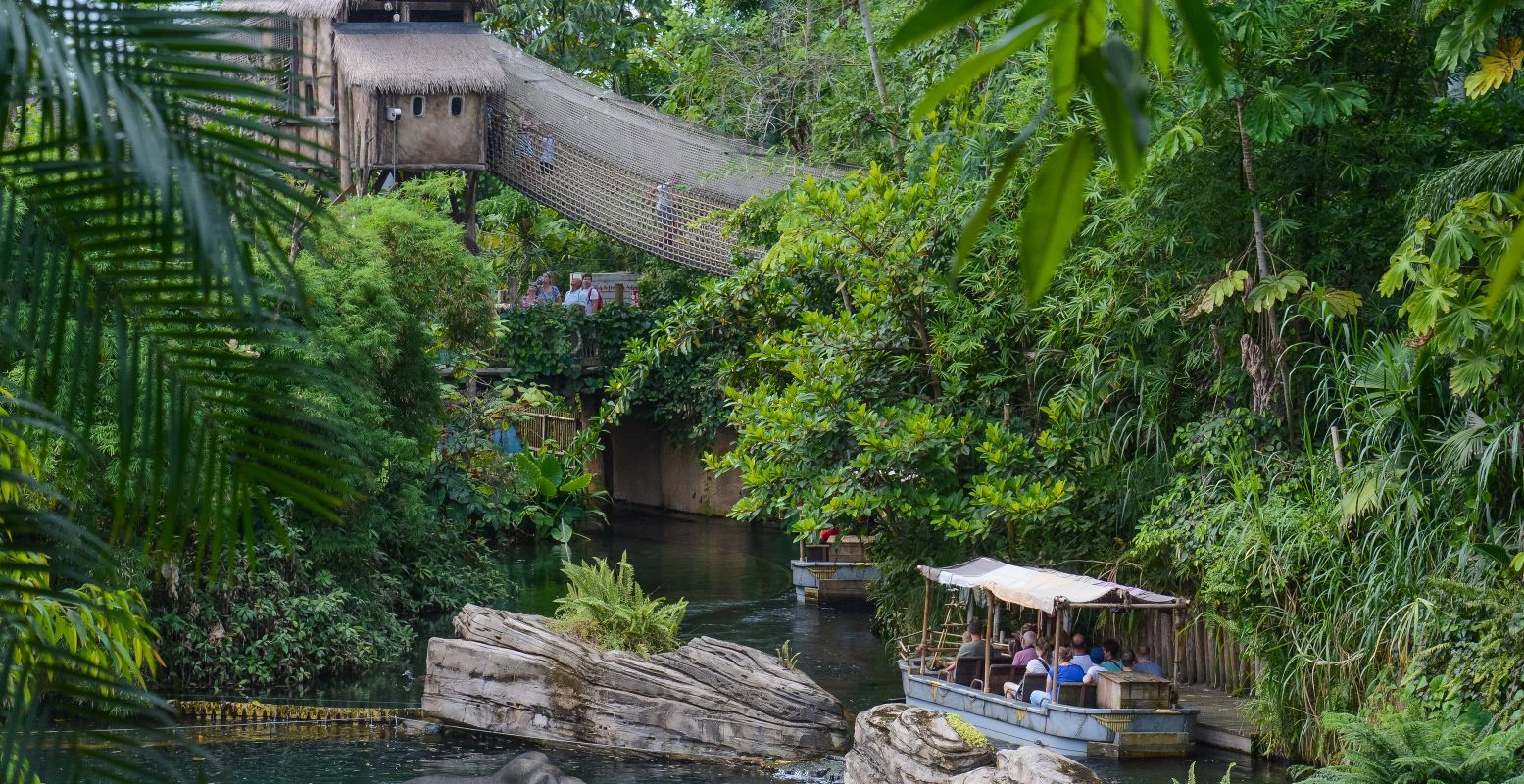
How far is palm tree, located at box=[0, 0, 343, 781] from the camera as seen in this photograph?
1228 millimetres

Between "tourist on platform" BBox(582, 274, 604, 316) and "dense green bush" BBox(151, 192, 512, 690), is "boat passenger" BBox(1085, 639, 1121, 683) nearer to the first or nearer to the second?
"dense green bush" BBox(151, 192, 512, 690)

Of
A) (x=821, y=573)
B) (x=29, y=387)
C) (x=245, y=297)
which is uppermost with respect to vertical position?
(x=245, y=297)

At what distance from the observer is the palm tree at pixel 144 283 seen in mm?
1228

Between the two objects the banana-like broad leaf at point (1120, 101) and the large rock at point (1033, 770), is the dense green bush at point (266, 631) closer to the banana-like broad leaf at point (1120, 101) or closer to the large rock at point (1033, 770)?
the large rock at point (1033, 770)

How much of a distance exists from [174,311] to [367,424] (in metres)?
14.5

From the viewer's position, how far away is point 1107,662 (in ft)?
41.4

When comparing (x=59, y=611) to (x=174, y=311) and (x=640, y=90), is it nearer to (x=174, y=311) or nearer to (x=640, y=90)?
(x=174, y=311)

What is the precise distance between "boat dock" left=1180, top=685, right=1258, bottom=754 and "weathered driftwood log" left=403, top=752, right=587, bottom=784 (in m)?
4.92

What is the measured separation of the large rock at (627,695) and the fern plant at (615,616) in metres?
0.34

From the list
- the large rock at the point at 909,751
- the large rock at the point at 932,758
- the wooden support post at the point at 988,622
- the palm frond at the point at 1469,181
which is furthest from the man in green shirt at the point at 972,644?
the palm frond at the point at 1469,181

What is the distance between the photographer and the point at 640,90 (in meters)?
30.6

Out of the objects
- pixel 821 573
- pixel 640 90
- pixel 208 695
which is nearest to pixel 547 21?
pixel 640 90

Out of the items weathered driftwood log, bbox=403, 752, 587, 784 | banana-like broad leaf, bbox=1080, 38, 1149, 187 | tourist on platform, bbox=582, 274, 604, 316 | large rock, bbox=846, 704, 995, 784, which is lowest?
weathered driftwood log, bbox=403, 752, 587, 784

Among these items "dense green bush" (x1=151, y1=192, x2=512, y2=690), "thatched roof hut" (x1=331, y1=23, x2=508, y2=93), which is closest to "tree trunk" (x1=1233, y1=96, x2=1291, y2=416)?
"dense green bush" (x1=151, y1=192, x2=512, y2=690)
